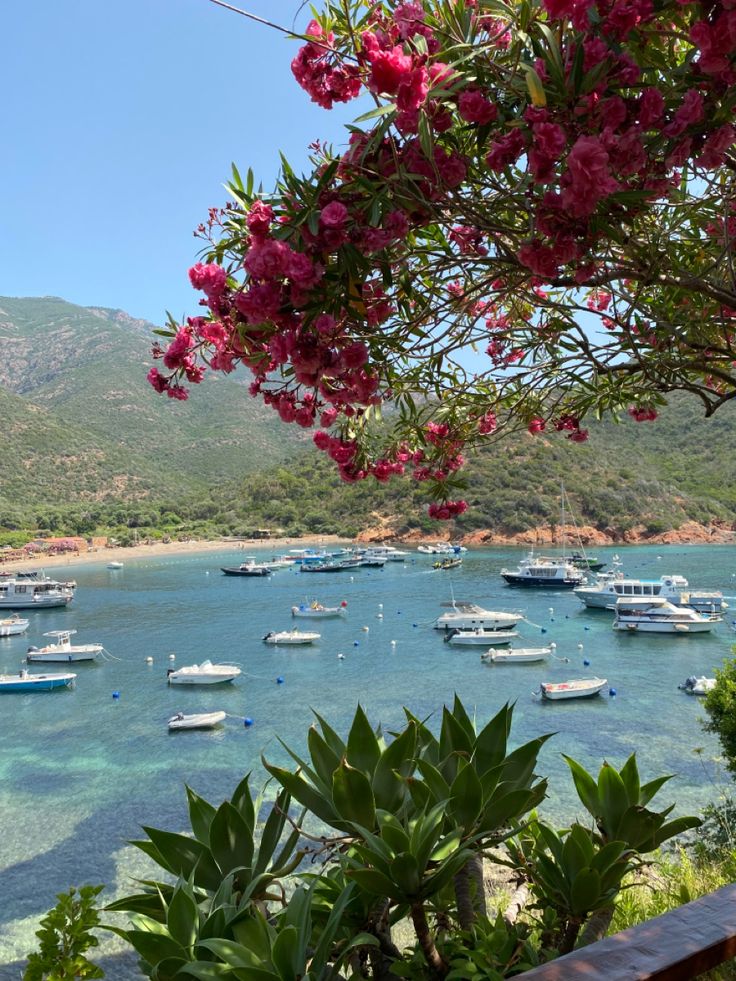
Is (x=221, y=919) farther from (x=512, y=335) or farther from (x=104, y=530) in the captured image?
(x=104, y=530)

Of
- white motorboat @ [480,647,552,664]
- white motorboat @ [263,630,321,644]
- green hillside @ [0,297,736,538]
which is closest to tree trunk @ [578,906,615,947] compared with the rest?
white motorboat @ [480,647,552,664]

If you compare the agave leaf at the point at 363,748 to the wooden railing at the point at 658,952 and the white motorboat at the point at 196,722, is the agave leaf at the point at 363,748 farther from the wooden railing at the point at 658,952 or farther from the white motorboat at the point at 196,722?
the white motorboat at the point at 196,722

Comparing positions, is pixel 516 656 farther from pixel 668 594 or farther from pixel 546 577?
pixel 546 577

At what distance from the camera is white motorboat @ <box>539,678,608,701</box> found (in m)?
18.3

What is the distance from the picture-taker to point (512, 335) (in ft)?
10.5

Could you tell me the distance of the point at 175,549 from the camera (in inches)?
2473

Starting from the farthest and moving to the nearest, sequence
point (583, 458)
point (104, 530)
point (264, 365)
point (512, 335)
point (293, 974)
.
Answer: point (104, 530) < point (583, 458) < point (512, 335) < point (264, 365) < point (293, 974)

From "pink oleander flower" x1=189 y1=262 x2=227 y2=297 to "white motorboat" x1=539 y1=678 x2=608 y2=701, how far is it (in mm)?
18086

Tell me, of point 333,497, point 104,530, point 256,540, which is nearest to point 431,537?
point 333,497

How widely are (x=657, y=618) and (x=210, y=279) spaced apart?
27.9 meters

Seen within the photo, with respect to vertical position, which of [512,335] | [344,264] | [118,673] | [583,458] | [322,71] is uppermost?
[583,458]

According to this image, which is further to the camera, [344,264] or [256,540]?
[256,540]

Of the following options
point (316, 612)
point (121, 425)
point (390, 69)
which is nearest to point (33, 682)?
point (316, 612)

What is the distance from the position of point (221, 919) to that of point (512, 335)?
2538 mm
